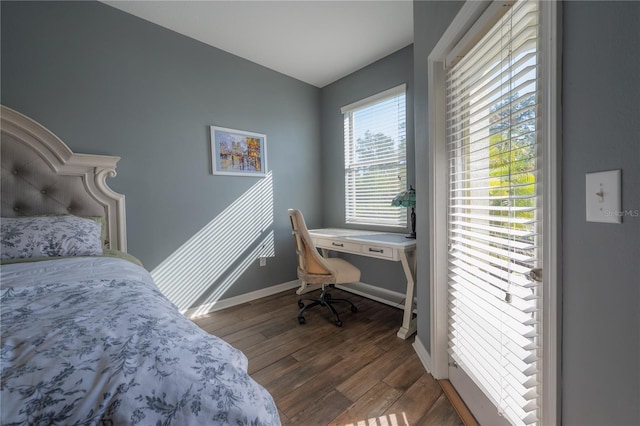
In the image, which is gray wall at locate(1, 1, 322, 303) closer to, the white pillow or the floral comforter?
the white pillow

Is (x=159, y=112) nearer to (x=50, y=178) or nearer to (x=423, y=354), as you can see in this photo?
(x=50, y=178)

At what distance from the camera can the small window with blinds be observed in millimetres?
2738

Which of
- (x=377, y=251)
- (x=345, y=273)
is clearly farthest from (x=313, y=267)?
(x=377, y=251)

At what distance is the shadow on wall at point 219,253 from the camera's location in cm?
241

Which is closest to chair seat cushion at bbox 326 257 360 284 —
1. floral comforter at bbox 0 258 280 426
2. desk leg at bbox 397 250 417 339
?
desk leg at bbox 397 250 417 339

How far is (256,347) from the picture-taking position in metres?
1.96

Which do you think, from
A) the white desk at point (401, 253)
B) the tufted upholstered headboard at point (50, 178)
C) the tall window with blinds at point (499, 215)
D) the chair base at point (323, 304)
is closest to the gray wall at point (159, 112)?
the tufted upholstered headboard at point (50, 178)

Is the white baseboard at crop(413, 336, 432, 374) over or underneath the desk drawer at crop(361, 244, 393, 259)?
→ underneath

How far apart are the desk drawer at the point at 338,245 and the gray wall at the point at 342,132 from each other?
0.60m

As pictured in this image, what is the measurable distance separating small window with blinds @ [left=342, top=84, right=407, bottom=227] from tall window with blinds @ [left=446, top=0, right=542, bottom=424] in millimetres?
1291

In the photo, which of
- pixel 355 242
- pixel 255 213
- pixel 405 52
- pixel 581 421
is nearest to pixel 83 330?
pixel 581 421

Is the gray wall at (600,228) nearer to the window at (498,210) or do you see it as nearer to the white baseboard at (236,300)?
the window at (498,210)

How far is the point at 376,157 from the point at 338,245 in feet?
3.68

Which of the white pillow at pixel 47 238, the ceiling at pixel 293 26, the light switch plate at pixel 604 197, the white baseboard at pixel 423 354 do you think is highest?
the ceiling at pixel 293 26
